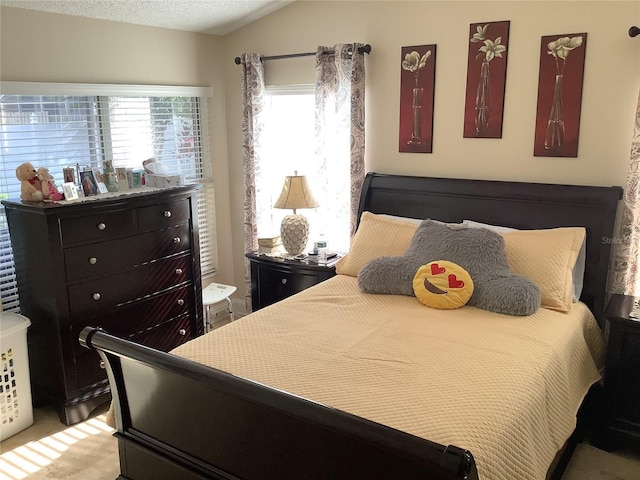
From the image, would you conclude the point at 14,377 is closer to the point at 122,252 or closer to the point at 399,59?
the point at 122,252

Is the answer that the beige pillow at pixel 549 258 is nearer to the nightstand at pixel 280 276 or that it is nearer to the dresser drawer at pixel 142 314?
the nightstand at pixel 280 276

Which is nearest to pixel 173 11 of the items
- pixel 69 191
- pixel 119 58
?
pixel 119 58

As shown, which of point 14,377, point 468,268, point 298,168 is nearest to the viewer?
point 468,268

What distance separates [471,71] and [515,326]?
1578 mm

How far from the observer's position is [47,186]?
3057 mm

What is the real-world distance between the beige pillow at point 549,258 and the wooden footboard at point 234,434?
5.36 ft

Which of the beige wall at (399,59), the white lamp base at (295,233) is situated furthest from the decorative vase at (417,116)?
the white lamp base at (295,233)

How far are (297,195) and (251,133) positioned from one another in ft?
2.32

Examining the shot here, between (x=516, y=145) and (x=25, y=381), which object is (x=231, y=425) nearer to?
(x=25, y=381)

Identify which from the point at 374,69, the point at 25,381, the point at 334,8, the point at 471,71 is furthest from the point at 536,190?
the point at 25,381

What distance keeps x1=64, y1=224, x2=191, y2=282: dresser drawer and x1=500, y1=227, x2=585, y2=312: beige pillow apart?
79.4 inches

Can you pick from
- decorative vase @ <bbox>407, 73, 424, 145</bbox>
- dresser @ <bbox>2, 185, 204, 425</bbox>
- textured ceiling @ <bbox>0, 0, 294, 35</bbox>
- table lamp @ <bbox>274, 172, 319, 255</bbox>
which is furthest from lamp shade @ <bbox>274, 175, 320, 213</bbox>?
textured ceiling @ <bbox>0, 0, 294, 35</bbox>

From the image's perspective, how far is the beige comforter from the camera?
1811mm

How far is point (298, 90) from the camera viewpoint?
4023 millimetres
